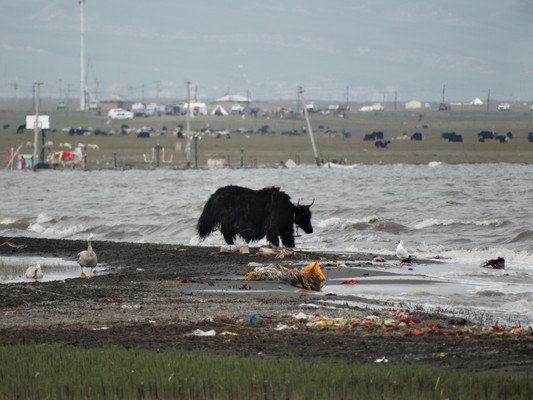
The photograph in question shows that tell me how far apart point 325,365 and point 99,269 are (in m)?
9.78

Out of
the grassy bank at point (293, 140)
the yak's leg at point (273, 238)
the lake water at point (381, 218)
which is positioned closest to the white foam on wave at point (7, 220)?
the lake water at point (381, 218)

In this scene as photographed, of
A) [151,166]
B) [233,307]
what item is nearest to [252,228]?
[233,307]

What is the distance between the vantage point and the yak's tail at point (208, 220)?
2048 centimetres

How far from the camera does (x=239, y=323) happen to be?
10.3 meters

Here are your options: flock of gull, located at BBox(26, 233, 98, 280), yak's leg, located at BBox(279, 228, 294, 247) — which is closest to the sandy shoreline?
flock of gull, located at BBox(26, 233, 98, 280)

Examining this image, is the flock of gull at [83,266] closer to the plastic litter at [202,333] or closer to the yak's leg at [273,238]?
the yak's leg at [273,238]

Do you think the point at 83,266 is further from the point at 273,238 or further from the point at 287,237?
the point at 287,237

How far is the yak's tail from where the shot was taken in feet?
67.2

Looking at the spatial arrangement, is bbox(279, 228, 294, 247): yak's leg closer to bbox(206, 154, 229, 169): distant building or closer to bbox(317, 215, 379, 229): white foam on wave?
bbox(317, 215, 379, 229): white foam on wave

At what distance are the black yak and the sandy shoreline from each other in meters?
4.22

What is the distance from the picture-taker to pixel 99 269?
1702 centimetres

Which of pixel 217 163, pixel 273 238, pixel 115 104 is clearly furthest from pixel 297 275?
pixel 115 104

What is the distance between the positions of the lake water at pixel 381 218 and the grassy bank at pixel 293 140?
56.1 feet

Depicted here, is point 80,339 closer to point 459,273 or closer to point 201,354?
point 201,354
